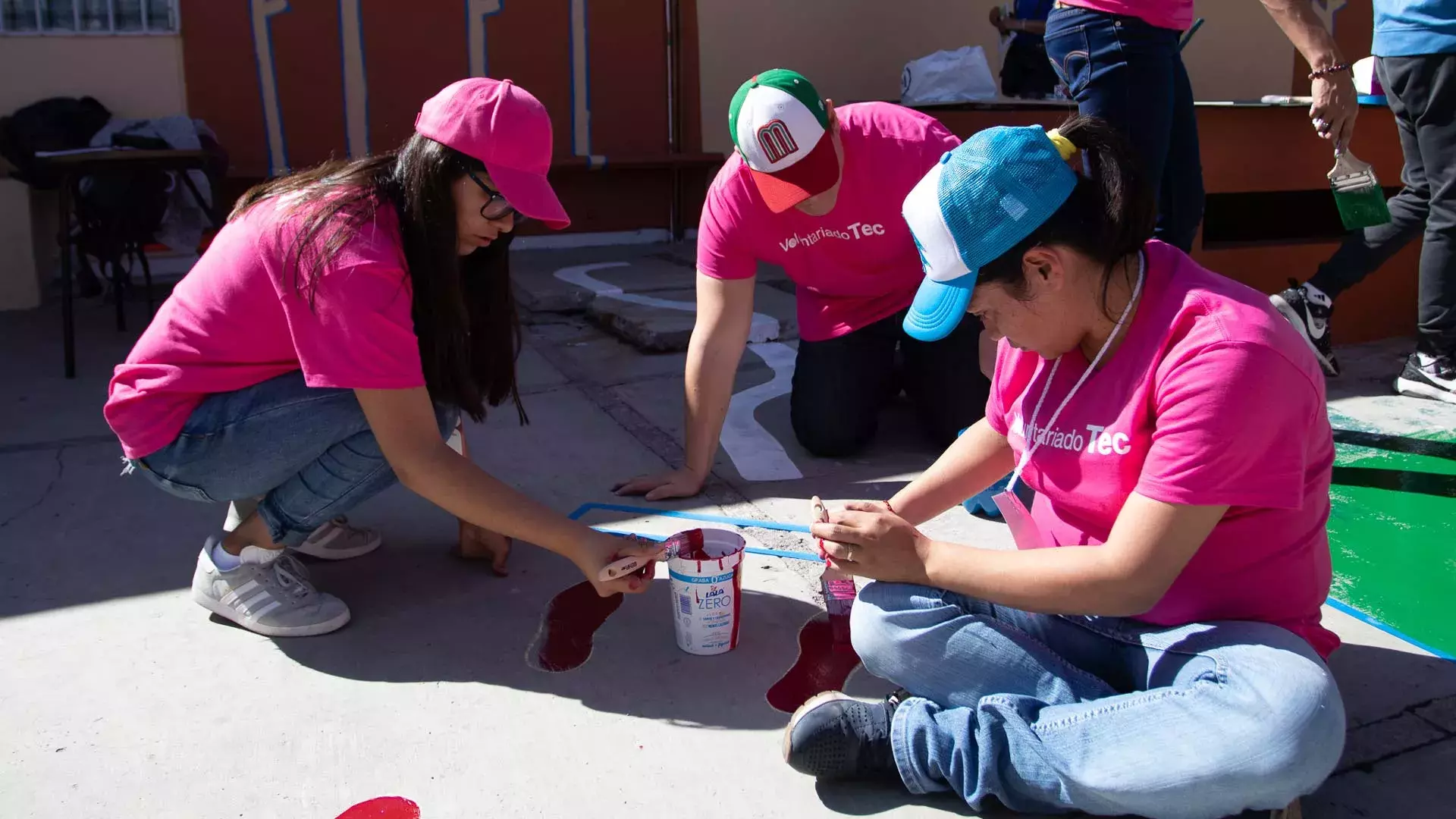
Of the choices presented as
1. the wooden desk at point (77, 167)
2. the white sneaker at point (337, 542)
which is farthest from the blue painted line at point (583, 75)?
the white sneaker at point (337, 542)

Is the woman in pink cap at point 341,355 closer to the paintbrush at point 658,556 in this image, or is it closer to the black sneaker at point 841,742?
the paintbrush at point 658,556

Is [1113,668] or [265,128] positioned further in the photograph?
[265,128]

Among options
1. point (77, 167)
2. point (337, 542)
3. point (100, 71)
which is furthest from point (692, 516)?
point (100, 71)

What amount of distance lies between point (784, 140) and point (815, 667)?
1.20 meters

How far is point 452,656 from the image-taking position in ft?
7.74

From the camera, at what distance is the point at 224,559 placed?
95.8 inches

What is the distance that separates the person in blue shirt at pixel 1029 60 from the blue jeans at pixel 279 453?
18.3ft

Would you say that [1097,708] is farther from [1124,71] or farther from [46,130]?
[46,130]

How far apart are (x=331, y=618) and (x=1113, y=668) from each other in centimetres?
157

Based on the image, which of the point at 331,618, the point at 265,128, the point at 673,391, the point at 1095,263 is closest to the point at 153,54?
the point at 265,128

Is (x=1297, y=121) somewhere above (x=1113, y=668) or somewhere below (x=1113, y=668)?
above

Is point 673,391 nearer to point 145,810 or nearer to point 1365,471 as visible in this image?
point 1365,471

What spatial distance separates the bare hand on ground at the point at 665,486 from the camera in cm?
312

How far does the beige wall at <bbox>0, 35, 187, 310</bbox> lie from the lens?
5.38 m
